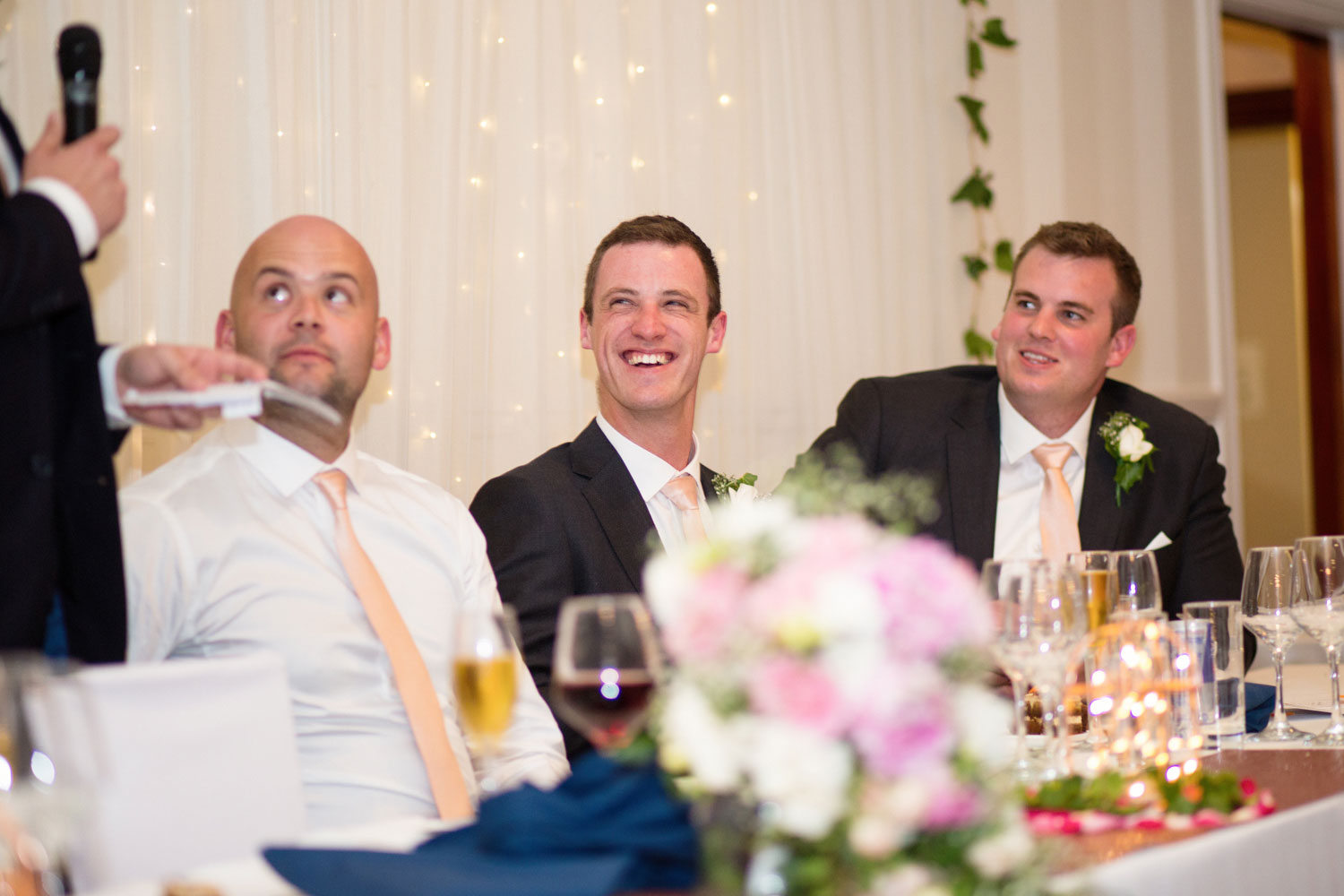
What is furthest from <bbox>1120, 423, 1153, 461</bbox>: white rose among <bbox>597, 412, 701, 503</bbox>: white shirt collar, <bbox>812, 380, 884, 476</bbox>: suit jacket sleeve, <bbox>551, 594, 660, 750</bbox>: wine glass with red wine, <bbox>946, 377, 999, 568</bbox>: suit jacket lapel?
<bbox>551, 594, 660, 750</bbox>: wine glass with red wine

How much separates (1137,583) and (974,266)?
291 centimetres

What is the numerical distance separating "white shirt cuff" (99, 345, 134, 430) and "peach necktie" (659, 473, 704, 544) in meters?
1.26

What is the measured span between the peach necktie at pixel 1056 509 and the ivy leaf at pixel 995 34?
91.0 inches

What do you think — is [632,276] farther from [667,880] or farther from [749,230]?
[667,880]

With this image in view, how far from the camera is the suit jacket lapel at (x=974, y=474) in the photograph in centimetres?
316

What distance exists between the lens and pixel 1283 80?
6.47 m

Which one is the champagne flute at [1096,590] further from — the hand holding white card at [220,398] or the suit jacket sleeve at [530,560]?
the hand holding white card at [220,398]

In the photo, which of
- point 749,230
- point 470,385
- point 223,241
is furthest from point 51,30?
point 749,230

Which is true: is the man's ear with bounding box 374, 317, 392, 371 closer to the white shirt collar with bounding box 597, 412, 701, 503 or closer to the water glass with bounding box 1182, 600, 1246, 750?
the white shirt collar with bounding box 597, 412, 701, 503

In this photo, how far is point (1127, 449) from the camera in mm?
3084

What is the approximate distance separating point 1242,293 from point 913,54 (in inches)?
113

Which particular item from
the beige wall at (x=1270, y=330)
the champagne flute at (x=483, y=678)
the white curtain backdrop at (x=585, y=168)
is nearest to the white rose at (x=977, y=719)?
the champagne flute at (x=483, y=678)

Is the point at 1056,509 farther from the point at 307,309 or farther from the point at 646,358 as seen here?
the point at 307,309

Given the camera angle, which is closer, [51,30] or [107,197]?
[107,197]
